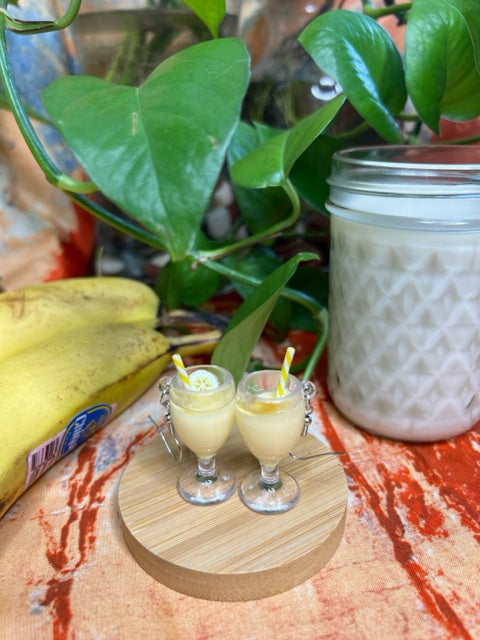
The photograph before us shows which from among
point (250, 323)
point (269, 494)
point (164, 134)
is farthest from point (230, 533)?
point (164, 134)

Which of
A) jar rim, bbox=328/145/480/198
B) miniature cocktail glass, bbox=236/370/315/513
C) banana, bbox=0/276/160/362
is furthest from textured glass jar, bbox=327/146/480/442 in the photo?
banana, bbox=0/276/160/362

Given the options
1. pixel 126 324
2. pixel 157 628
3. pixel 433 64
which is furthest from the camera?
pixel 126 324

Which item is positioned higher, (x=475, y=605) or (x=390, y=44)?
(x=390, y=44)

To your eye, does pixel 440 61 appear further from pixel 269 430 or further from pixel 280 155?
pixel 269 430

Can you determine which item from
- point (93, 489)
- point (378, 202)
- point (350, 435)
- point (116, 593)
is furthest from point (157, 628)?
point (378, 202)

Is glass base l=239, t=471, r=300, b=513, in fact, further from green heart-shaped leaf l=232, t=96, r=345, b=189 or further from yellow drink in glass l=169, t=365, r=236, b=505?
green heart-shaped leaf l=232, t=96, r=345, b=189

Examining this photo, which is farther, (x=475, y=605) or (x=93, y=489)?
(x=93, y=489)

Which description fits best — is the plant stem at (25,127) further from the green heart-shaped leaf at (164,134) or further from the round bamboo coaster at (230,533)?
the round bamboo coaster at (230,533)

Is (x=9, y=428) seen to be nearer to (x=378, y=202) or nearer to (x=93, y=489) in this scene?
(x=93, y=489)
